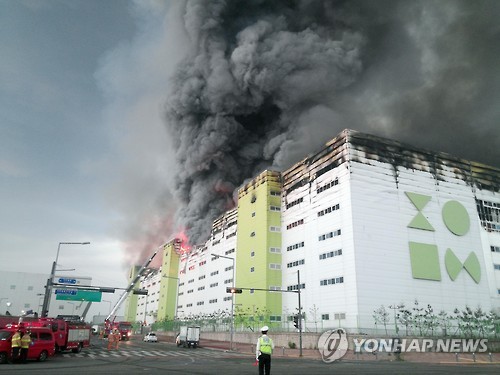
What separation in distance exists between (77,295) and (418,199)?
5001 cm

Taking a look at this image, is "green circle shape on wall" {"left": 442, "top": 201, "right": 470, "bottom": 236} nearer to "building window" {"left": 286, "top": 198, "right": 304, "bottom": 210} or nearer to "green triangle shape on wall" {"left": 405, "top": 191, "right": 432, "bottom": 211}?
"green triangle shape on wall" {"left": 405, "top": 191, "right": 432, "bottom": 211}

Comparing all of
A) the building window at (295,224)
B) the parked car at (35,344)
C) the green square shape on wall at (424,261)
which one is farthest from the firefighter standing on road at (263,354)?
the building window at (295,224)

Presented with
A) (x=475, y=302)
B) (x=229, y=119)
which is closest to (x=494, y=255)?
(x=475, y=302)

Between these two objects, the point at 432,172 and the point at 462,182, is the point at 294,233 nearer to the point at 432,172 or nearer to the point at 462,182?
the point at 432,172

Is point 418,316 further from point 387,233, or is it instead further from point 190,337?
point 190,337

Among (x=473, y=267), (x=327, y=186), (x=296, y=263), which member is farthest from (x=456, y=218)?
(x=296, y=263)

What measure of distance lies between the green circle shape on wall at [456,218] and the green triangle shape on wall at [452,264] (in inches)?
144

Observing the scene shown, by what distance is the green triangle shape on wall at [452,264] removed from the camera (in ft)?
163

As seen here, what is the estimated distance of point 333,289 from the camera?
4744cm

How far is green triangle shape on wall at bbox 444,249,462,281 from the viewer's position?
49.8 metres

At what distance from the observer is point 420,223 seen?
50.4 m

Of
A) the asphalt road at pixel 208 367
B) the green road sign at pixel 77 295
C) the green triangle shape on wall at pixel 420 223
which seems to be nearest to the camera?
the asphalt road at pixel 208 367

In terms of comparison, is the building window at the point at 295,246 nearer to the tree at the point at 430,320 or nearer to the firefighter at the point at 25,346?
the tree at the point at 430,320

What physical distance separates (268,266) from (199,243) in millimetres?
36411
